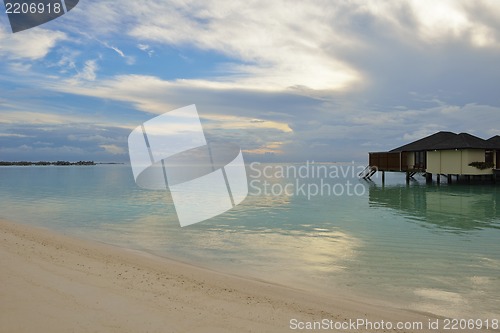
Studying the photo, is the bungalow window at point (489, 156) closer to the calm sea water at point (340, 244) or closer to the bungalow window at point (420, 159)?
the bungalow window at point (420, 159)

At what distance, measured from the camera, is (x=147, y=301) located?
5.24 m

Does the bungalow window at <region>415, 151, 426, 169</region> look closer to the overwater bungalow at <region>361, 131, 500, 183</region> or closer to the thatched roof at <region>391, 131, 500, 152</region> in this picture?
the overwater bungalow at <region>361, 131, 500, 183</region>

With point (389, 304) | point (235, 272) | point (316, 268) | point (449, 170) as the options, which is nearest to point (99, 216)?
point (235, 272)

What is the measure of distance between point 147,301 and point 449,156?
41547mm

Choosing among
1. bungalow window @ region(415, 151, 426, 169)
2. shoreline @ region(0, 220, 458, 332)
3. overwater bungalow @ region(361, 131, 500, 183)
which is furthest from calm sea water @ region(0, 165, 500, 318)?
bungalow window @ region(415, 151, 426, 169)

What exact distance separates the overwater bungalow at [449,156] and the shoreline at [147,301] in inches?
1448

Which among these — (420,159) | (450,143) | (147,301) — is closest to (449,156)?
(450,143)

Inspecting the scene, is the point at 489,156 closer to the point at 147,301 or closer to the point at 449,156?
the point at 449,156

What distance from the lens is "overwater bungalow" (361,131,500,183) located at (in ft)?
119

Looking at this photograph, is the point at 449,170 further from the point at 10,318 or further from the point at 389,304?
the point at 10,318

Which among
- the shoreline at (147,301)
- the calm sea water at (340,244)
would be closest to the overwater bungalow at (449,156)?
the calm sea water at (340,244)

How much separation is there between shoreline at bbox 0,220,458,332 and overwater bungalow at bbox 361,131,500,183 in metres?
36.8

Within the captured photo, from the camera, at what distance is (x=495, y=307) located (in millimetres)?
6355

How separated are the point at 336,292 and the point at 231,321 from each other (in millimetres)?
3241
